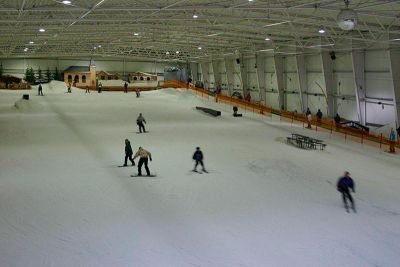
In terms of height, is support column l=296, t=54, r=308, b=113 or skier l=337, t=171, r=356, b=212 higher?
support column l=296, t=54, r=308, b=113

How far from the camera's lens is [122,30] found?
3359 cm

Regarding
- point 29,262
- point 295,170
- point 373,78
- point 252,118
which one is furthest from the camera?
point 252,118

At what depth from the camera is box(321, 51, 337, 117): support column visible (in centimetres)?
3334

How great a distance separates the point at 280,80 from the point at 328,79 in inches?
314

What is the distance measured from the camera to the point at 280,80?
41.1 meters

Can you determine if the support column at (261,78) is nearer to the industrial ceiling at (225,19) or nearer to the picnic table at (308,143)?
the industrial ceiling at (225,19)

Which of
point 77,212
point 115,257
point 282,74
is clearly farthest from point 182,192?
point 282,74

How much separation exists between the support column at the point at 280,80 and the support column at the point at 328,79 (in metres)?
7.59

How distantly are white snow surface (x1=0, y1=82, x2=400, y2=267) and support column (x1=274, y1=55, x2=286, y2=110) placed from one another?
62.1 feet

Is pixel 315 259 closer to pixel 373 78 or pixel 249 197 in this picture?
pixel 249 197

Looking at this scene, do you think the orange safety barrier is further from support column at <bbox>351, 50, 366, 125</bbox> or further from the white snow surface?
support column at <bbox>351, 50, 366, 125</bbox>

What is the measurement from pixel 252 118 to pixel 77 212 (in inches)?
874

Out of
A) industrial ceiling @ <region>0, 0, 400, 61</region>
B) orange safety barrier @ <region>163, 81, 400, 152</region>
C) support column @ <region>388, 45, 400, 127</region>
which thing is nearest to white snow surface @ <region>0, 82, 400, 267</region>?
orange safety barrier @ <region>163, 81, 400, 152</region>

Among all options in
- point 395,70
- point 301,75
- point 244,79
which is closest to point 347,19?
point 395,70
